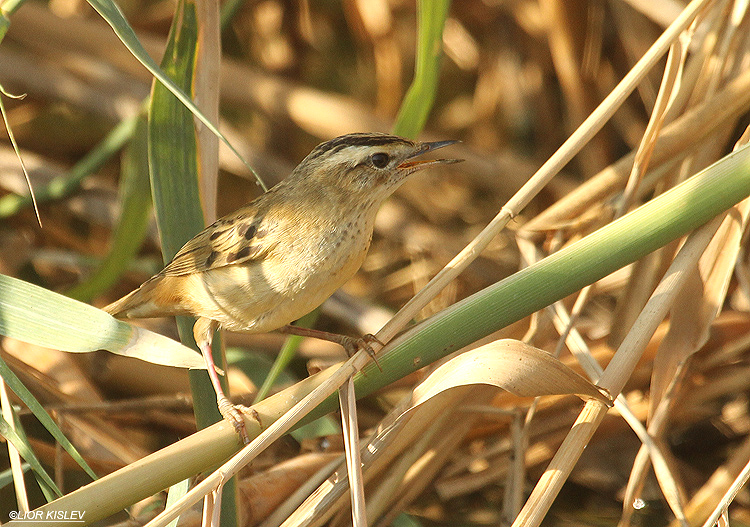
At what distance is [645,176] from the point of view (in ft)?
7.92

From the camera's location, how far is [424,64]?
2.40 meters

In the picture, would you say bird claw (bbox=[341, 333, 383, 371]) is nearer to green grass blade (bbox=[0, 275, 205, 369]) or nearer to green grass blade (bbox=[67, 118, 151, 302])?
green grass blade (bbox=[0, 275, 205, 369])

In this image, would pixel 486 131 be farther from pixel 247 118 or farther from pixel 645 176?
pixel 645 176

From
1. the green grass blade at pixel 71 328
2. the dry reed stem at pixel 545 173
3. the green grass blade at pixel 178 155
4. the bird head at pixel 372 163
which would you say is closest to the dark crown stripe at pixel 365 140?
the bird head at pixel 372 163

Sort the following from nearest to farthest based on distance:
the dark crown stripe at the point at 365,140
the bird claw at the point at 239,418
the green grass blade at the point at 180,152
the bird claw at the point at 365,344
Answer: the bird claw at the point at 239,418, the bird claw at the point at 365,344, the green grass blade at the point at 180,152, the dark crown stripe at the point at 365,140

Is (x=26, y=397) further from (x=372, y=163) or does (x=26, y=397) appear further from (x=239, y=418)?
(x=372, y=163)

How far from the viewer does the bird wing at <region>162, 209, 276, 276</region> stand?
2299mm

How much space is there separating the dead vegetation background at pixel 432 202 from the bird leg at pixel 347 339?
0.35ft

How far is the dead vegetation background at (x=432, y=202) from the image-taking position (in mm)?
2430

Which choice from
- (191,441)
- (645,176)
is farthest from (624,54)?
(191,441)

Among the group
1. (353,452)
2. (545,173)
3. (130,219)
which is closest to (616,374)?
(545,173)

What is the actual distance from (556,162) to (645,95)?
1.91 m

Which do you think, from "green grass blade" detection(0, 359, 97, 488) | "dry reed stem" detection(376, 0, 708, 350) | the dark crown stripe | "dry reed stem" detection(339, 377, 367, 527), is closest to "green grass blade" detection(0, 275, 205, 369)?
"green grass blade" detection(0, 359, 97, 488)

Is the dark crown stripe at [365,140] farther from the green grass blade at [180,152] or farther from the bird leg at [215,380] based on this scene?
the bird leg at [215,380]
